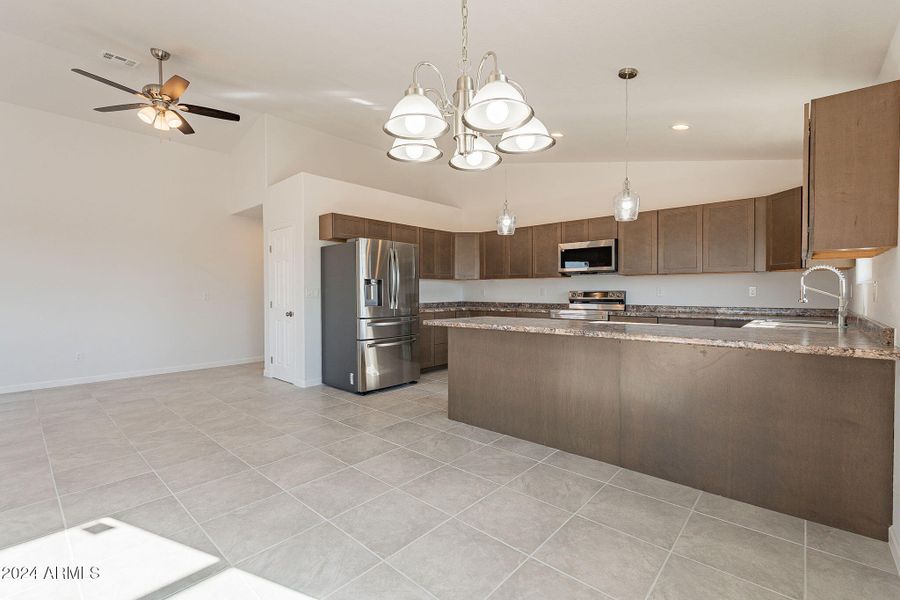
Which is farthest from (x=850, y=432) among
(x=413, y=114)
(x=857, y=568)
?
(x=413, y=114)

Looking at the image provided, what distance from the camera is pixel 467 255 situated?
683cm

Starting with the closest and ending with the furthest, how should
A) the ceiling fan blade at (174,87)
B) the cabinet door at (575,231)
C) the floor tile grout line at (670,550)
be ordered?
the floor tile grout line at (670,550) < the ceiling fan blade at (174,87) < the cabinet door at (575,231)

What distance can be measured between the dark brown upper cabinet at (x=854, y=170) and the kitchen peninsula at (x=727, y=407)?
52 centimetres

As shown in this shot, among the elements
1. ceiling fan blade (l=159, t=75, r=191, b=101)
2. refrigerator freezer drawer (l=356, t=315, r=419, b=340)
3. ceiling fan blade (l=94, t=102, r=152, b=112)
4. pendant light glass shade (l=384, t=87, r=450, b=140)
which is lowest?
refrigerator freezer drawer (l=356, t=315, r=419, b=340)

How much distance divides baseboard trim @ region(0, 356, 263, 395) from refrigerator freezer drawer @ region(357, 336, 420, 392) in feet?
10.3

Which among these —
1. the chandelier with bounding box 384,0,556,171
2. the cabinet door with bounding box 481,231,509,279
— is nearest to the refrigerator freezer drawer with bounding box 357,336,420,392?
the cabinet door with bounding box 481,231,509,279

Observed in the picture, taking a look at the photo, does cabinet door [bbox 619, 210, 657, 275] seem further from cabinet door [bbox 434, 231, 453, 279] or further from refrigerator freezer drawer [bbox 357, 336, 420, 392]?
refrigerator freezer drawer [bbox 357, 336, 420, 392]

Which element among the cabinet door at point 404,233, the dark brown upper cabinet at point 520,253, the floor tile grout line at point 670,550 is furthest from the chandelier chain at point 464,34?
the dark brown upper cabinet at point 520,253

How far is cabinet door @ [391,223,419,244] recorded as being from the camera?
226 inches

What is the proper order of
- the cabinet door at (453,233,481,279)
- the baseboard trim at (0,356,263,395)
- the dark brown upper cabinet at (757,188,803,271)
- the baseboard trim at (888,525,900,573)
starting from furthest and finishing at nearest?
the cabinet door at (453,233,481,279), the baseboard trim at (0,356,263,395), the dark brown upper cabinet at (757,188,803,271), the baseboard trim at (888,525,900,573)

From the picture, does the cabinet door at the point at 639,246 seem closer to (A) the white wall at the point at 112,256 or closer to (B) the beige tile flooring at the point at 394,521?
(B) the beige tile flooring at the point at 394,521

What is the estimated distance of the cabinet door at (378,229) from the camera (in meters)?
5.40

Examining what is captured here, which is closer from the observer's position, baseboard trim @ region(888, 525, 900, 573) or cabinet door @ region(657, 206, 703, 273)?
baseboard trim @ region(888, 525, 900, 573)

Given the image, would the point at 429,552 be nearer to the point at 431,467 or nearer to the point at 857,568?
the point at 431,467
